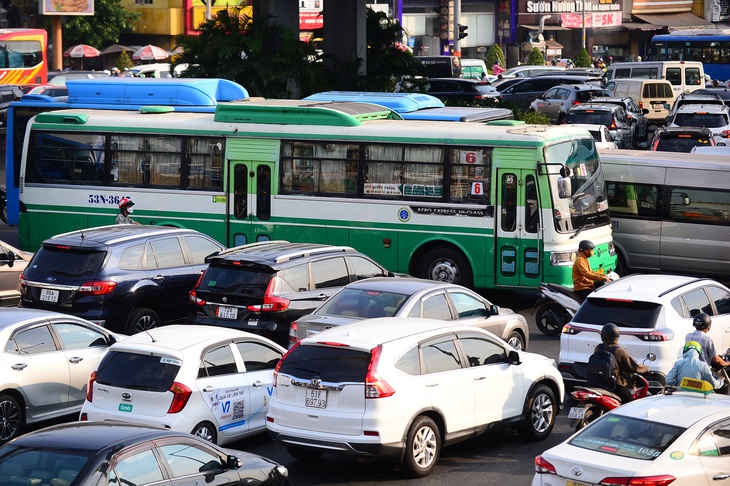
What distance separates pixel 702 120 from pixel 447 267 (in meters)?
18.9

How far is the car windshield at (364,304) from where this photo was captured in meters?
14.1

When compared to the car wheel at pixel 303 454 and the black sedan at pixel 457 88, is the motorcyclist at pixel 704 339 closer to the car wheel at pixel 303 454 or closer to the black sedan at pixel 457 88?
the car wheel at pixel 303 454

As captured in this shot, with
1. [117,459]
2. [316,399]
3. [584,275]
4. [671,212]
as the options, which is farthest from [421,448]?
[671,212]

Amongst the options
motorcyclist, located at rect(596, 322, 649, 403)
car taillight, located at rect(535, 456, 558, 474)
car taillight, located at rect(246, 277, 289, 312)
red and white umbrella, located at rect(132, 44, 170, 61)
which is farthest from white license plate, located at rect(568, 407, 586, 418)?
red and white umbrella, located at rect(132, 44, 170, 61)

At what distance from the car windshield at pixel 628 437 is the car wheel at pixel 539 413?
9.21 ft

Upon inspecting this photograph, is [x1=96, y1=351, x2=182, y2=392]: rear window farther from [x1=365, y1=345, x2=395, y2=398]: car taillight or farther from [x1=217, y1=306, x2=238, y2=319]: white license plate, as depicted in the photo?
[x1=217, y1=306, x2=238, y2=319]: white license plate

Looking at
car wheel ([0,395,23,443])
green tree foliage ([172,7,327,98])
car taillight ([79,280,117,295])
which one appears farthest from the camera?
green tree foliage ([172,7,327,98])

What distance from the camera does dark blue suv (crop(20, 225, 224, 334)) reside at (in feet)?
53.4

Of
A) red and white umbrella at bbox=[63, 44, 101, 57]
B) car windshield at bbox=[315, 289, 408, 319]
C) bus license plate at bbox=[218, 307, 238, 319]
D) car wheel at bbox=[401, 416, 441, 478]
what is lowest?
car wheel at bbox=[401, 416, 441, 478]

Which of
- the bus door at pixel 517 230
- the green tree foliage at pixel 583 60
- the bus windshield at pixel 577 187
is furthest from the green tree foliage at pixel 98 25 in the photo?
the bus door at pixel 517 230

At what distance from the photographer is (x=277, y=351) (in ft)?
42.6

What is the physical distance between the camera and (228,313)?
50.7 feet

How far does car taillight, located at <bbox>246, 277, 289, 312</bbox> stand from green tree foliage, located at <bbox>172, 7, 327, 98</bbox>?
17.0m

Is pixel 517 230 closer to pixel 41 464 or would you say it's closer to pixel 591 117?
pixel 41 464
